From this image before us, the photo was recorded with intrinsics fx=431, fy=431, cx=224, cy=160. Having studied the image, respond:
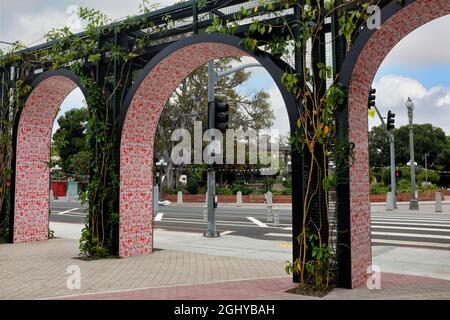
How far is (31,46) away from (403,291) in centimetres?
995

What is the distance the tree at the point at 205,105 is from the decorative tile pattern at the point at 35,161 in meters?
21.3

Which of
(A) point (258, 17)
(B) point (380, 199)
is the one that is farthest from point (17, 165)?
(B) point (380, 199)

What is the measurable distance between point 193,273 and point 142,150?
3113mm

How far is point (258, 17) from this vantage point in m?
6.90

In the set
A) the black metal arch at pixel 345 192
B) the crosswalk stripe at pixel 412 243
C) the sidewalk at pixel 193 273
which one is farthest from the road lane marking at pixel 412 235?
the black metal arch at pixel 345 192

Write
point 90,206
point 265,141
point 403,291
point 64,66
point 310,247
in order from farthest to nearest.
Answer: point 265,141, point 64,66, point 90,206, point 310,247, point 403,291

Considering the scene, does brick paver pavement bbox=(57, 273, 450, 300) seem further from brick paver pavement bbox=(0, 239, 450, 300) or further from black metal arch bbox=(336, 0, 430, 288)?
black metal arch bbox=(336, 0, 430, 288)

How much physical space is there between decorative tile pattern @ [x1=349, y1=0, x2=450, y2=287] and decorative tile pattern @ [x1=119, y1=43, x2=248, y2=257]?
121 inches

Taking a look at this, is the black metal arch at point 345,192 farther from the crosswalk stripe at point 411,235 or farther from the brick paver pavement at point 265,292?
the crosswalk stripe at point 411,235

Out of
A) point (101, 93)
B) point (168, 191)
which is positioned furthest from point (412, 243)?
point (168, 191)

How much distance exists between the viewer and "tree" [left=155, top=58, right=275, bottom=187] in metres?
32.3

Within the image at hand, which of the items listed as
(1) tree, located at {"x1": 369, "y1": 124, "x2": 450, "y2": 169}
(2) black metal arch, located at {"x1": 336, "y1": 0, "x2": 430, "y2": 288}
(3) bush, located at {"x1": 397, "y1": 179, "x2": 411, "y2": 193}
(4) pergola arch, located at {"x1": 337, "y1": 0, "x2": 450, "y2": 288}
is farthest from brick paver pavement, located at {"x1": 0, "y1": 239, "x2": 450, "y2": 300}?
(1) tree, located at {"x1": 369, "y1": 124, "x2": 450, "y2": 169}

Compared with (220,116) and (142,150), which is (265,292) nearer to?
(142,150)

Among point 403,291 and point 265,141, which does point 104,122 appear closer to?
point 403,291
